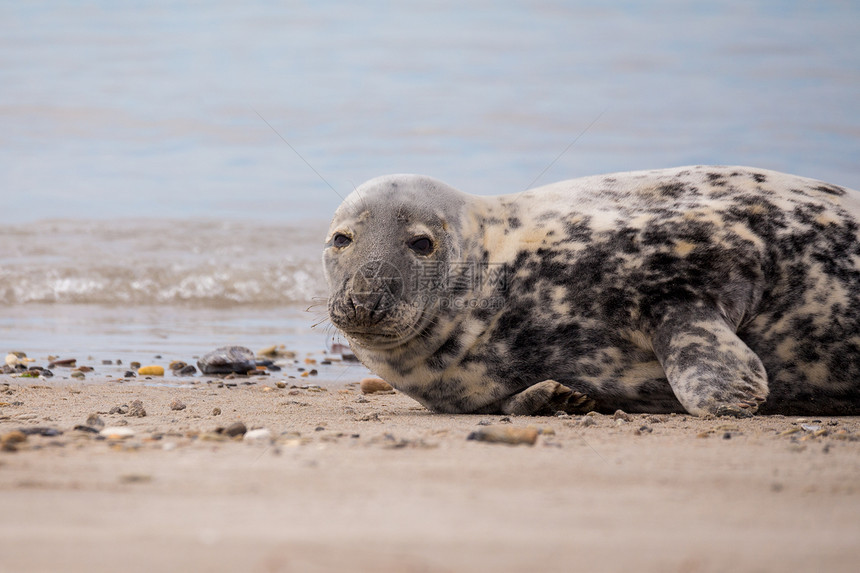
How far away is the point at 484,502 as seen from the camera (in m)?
2.11

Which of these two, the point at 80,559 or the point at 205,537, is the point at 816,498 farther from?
the point at 80,559

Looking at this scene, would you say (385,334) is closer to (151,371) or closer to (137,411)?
(137,411)

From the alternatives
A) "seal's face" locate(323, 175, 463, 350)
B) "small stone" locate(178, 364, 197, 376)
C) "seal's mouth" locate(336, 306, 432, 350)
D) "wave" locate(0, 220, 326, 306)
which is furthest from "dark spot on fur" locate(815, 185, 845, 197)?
"wave" locate(0, 220, 326, 306)

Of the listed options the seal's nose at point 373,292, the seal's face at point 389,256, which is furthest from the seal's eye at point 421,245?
the seal's nose at point 373,292

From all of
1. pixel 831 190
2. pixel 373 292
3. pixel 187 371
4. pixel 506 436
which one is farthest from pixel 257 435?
pixel 187 371

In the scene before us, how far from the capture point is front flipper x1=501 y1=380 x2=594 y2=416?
421 cm

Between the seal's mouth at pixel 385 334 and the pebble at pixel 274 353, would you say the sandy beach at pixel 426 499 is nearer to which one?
the seal's mouth at pixel 385 334

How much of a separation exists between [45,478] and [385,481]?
0.87 meters

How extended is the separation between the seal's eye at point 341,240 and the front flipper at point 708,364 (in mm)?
1535

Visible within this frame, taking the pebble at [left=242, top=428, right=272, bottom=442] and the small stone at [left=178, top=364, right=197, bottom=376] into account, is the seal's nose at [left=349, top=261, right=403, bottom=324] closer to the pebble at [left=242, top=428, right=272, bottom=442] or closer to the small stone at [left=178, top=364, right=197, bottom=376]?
the pebble at [left=242, top=428, right=272, bottom=442]

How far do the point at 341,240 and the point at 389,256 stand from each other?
299 millimetres

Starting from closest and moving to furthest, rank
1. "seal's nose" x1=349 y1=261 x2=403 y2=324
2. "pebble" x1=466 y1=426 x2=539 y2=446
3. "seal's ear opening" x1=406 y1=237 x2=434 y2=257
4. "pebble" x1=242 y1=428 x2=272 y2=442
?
"pebble" x1=466 y1=426 x2=539 y2=446 < "pebble" x1=242 y1=428 x2=272 y2=442 < "seal's nose" x1=349 y1=261 x2=403 y2=324 < "seal's ear opening" x1=406 y1=237 x2=434 y2=257

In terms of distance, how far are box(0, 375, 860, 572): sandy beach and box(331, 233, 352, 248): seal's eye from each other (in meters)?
1.09

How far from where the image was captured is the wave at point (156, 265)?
13.6 metres
